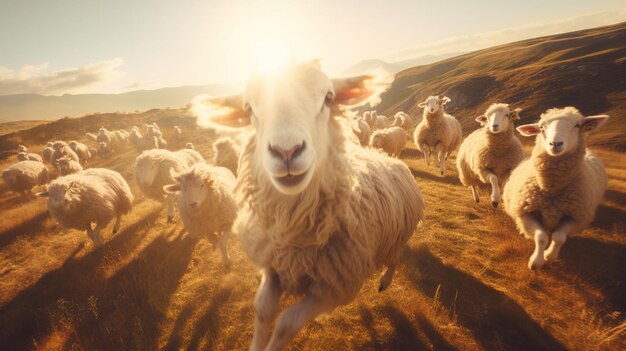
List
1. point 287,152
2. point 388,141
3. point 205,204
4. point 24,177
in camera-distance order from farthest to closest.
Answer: point 388,141
point 24,177
point 205,204
point 287,152

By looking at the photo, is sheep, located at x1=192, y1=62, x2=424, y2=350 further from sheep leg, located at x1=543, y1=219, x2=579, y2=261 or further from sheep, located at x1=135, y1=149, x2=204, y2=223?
sheep, located at x1=135, y1=149, x2=204, y2=223

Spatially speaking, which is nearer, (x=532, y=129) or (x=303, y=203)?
(x=303, y=203)

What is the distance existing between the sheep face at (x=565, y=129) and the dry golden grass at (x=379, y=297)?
174 centimetres

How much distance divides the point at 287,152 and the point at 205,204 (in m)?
4.16

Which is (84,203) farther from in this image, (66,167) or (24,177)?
(24,177)

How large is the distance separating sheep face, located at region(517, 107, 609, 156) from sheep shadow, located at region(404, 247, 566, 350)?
7.08 ft

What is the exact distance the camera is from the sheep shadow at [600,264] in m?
3.40

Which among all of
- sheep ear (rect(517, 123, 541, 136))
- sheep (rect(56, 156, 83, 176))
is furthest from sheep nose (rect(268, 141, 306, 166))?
sheep (rect(56, 156, 83, 176))

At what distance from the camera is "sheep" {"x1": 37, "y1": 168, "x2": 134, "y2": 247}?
5.87 meters

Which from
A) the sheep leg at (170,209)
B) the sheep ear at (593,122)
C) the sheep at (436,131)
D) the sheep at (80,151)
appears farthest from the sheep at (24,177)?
the sheep ear at (593,122)

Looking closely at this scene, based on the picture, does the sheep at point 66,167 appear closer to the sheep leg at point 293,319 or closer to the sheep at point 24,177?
the sheep at point 24,177

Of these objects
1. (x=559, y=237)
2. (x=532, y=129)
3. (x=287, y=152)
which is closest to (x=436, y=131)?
(x=532, y=129)

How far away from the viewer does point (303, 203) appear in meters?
2.19

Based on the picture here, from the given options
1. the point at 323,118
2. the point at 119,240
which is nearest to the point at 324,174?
the point at 323,118
